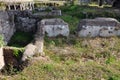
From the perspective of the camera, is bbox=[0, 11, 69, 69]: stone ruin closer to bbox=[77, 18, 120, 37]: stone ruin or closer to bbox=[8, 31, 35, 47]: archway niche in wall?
bbox=[8, 31, 35, 47]: archway niche in wall

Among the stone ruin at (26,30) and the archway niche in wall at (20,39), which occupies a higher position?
the stone ruin at (26,30)

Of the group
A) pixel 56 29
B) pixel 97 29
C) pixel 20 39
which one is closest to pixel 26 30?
pixel 20 39

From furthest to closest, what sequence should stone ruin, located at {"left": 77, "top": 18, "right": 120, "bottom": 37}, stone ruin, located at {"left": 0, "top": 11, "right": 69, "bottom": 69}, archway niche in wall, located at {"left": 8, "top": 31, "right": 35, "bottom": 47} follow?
archway niche in wall, located at {"left": 8, "top": 31, "right": 35, "bottom": 47} < stone ruin, located at {"left": 77, "top": 18, "right": 120, "bottom": 37} < stone ruin, located at {"left": 0, "top": 11, "right": 69, "bottom": 69}

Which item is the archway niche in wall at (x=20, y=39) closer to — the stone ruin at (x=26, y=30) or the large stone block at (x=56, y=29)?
the stone ruin at (x=26, y=30)

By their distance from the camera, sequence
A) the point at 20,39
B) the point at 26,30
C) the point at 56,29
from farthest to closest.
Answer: the point at 26,30 → the point at 20,39 → the point at 56,29

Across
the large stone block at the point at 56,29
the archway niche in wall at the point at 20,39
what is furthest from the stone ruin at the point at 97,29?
the archway niche in wall at the point at 20,39

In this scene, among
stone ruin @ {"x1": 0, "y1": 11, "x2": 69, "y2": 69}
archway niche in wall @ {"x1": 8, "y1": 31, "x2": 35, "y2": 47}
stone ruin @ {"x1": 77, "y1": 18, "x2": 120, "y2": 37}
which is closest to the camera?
stone ruin @ {"x1": 0, "y1": 11, "x2": 69, "y2": 69}

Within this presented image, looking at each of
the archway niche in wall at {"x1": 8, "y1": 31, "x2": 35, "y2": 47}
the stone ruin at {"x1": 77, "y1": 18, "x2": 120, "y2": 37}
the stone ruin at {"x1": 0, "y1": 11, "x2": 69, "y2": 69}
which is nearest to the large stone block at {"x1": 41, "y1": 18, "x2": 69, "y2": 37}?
the stone ruin at {"x1": 0, "y1": 11, "x2": 69, "y2": 69}

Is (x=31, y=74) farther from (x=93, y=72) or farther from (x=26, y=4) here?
(x=26, y=4)

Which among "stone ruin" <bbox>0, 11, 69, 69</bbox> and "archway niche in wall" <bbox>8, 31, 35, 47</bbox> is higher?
"stone ruin" <bbox>0, 11, 69, 69</bbox>

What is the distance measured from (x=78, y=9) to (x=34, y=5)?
6225 mm

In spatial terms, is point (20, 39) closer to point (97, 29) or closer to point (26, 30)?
point (26, 30)

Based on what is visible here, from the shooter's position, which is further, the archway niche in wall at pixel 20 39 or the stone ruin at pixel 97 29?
the archway niche in wall at pixel 20 39

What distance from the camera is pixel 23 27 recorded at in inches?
725
